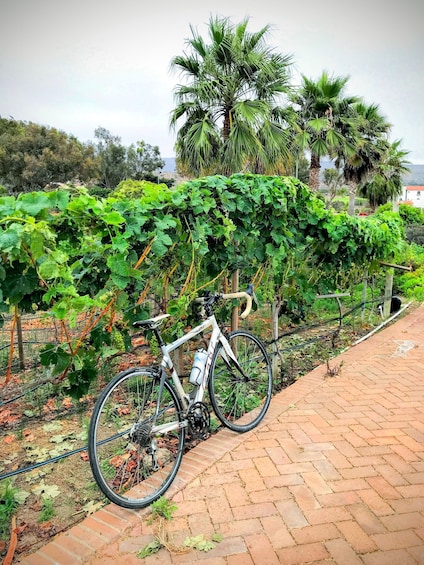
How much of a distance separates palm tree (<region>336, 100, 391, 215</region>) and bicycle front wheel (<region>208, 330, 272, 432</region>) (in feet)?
57.6

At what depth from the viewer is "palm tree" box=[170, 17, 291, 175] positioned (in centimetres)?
1212

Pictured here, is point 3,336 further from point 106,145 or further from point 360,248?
point 106,145

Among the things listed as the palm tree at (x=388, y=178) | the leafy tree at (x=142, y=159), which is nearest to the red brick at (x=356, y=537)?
the palm tree at (x=388, y=178)

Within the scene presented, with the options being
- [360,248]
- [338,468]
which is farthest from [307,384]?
[360,248]

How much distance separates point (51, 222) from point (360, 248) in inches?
165

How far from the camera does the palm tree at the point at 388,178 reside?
76.5 feet

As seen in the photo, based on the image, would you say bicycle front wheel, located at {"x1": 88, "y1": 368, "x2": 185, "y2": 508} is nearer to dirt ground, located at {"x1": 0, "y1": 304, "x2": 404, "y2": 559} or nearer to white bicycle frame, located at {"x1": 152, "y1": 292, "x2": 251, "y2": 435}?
white bicycle frame, located at {"x1": 152, "y1": 292, "x2": 251, "y2": 435}

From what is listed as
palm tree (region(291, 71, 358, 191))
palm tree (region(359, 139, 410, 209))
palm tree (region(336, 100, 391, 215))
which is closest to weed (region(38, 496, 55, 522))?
palm tree (region(291, 71, 358, 191))

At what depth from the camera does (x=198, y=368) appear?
102 inches

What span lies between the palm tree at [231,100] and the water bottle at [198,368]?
10.2m

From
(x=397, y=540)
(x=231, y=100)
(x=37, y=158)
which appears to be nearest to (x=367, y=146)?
(x=231, y=100)

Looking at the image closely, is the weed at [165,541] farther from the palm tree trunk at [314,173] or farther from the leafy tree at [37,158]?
the leafy tree at [37,158]

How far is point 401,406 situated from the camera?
340 centimetres

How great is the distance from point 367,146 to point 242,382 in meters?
19.2
